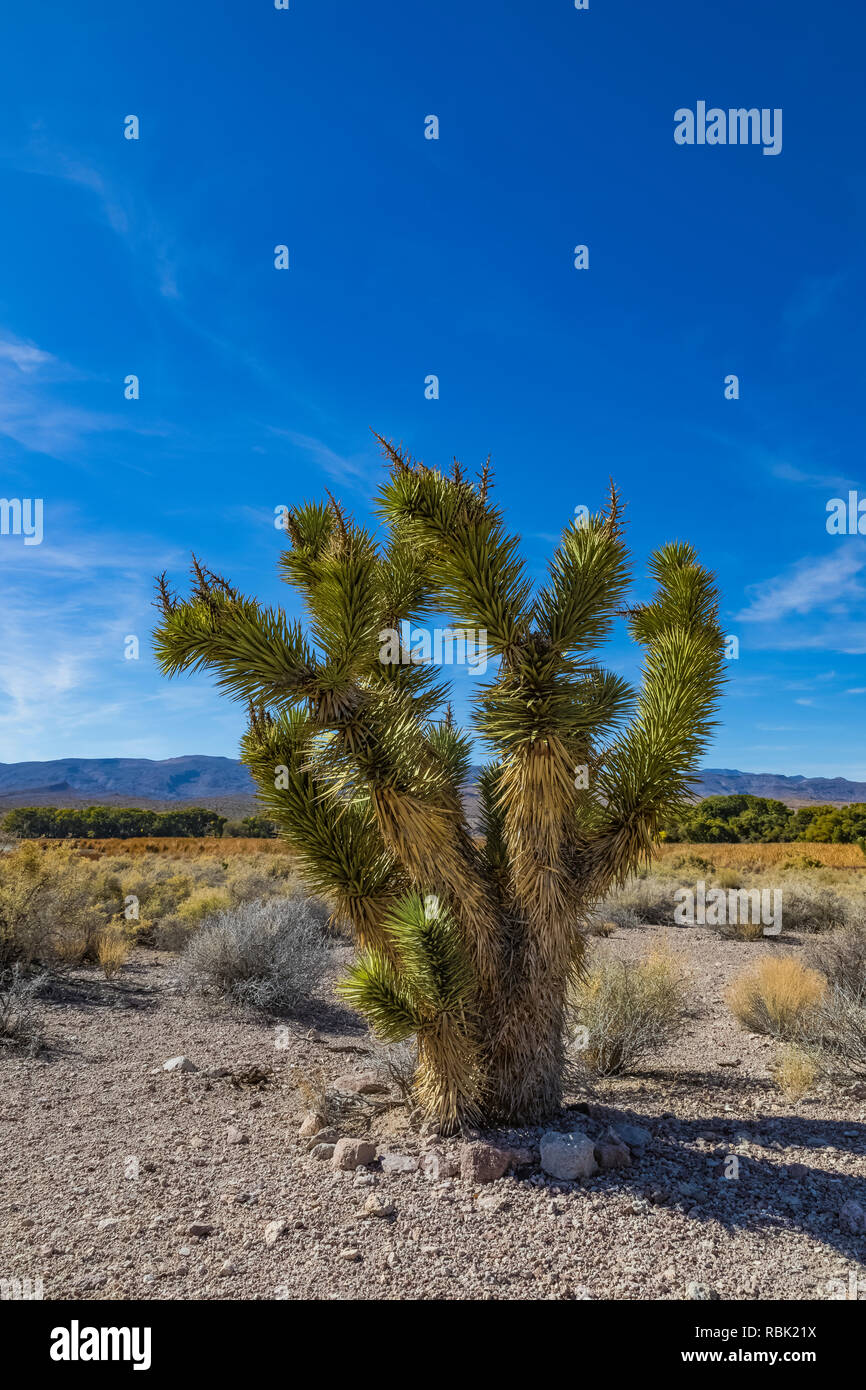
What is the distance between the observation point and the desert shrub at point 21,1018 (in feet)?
25.9

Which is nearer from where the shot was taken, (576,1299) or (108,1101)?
(576,1299)

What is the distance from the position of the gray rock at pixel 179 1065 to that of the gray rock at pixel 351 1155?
2840 millimetres

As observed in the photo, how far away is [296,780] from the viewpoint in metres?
5.41

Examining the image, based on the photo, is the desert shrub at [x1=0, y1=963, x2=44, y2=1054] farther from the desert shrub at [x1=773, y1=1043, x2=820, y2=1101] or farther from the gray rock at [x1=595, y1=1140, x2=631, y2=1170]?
the desert shrub at [x1=773, y1=1043, x2=820, y2=1101]

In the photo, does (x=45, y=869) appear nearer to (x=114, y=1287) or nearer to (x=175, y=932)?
(x=175, y=932)

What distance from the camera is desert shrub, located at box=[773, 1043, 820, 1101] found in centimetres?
659

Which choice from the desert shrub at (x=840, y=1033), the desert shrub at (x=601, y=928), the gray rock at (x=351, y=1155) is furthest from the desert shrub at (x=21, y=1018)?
the desert shrub at (x=601, y=928)

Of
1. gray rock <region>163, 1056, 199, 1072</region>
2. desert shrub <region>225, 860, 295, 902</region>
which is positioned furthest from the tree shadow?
desert shrub <region>225, 860, 295, 902</region>

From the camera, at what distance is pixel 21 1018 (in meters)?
8.20

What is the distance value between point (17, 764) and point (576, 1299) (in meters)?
197

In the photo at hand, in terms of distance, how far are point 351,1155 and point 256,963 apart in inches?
213

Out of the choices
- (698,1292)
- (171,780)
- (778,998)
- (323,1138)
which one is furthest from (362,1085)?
(171,780)

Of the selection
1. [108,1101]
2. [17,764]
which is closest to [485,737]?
[108,1101]
